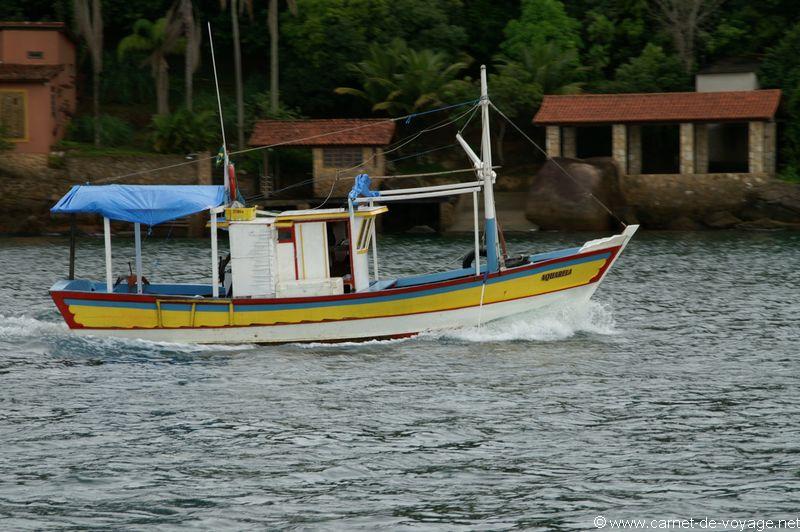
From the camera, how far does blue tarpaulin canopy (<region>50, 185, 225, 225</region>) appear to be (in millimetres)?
22969

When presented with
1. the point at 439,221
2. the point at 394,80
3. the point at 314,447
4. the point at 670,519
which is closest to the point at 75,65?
the point at 394,80

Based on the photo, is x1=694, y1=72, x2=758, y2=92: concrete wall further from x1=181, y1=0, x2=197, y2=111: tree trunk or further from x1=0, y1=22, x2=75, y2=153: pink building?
x1=0, y1=22, x2=75, y2=153: pink building

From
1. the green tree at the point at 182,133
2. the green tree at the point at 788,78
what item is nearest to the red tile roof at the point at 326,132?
the green tree at the point at 182,133

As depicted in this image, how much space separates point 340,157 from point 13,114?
47.7 feet

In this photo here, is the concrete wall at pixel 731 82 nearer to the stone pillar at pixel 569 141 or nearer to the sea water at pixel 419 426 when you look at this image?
the stone pillar at pixel 569 141

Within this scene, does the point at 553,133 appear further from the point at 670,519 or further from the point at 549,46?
the point at 670,519

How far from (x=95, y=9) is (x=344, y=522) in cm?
4685

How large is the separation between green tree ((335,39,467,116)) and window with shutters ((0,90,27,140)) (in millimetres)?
14134

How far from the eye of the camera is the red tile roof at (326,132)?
51.6m

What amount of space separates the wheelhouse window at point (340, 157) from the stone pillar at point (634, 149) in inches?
482

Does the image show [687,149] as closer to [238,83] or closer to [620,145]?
[620,145]

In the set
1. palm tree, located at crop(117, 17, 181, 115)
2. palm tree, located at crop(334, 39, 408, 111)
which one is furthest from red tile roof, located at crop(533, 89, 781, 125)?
palm tree, located at crop(117, 17, 181, 115)

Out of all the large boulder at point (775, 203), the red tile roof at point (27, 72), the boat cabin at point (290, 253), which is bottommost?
the large boulder at point (775, 203)

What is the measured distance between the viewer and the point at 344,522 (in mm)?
13719
